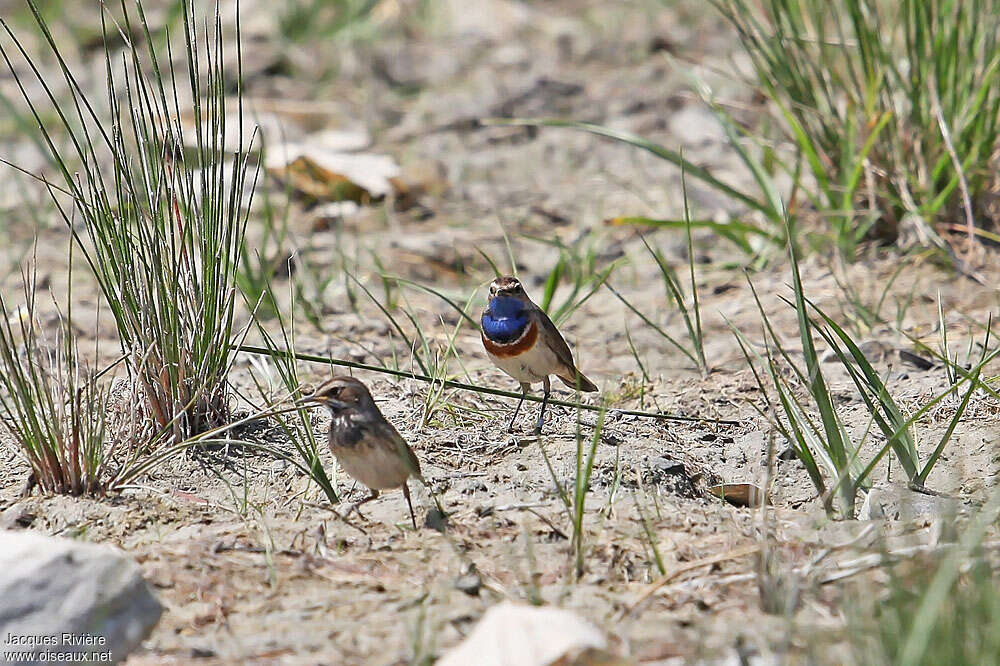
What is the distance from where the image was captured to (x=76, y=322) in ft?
17.1

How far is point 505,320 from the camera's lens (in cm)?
383

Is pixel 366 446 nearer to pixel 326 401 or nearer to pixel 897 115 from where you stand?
pixel 326 401

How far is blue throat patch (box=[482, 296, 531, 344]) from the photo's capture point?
12.5ft

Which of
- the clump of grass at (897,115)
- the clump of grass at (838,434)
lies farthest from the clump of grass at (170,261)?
the clump of grass at (897,115)

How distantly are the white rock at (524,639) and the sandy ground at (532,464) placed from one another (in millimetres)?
119

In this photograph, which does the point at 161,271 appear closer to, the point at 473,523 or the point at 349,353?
the point at 473,523

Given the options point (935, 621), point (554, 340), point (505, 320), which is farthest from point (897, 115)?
point (935, 621)

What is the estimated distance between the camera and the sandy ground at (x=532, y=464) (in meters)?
2.55

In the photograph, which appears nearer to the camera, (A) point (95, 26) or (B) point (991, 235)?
(B) point (991, 235)

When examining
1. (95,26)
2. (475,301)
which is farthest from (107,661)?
(95,26)

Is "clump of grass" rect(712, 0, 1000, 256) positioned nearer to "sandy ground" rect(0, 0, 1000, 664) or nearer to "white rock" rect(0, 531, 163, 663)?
"sandy ground" rect(0, 0, 1000, 664)

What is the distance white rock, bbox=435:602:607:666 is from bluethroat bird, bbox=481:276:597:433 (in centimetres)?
151

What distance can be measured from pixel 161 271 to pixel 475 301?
209 centimetres

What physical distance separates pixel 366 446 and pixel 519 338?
2.95ft
